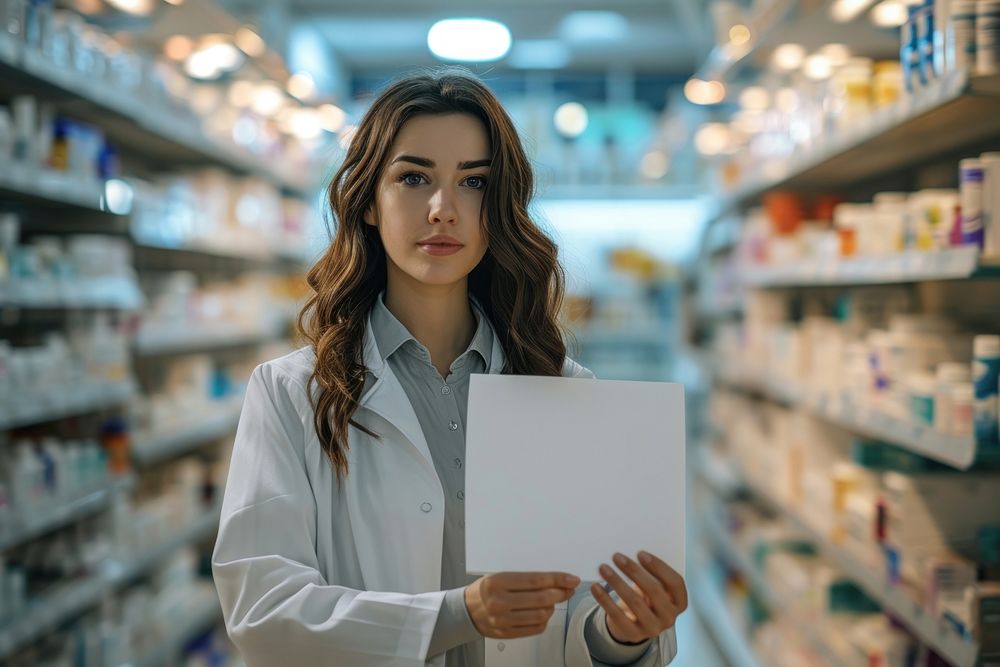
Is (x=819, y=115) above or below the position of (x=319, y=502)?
above

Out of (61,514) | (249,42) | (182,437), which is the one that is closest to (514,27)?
(249,42)

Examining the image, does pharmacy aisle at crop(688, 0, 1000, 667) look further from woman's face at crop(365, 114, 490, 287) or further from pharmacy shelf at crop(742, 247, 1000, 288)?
woman's face at crop(365, 114, 490, 287)

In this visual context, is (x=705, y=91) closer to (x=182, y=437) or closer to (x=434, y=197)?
(x=182, y=437)

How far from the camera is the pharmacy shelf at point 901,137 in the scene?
229 centimetres

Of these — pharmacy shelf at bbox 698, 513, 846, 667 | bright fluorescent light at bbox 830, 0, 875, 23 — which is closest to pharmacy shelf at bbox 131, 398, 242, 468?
pharmacy shelf at bbox 698, 513, 846, 667

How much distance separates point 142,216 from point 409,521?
295cm

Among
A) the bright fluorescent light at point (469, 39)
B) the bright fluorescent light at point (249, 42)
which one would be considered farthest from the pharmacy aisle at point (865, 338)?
the bright fluorescent light at point (469, 39)

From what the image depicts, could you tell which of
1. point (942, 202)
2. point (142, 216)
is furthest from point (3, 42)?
point (942, 202)

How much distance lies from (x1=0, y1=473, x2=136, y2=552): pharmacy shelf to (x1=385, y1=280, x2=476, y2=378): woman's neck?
1.80 metres

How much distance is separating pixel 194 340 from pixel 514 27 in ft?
19.9

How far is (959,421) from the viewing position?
2.29 m

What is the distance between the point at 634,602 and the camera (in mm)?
1447

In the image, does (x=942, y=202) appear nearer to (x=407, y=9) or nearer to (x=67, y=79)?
(x=67, y=79)

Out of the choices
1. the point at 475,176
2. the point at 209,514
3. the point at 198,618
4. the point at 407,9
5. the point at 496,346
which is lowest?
the point at 198,618
